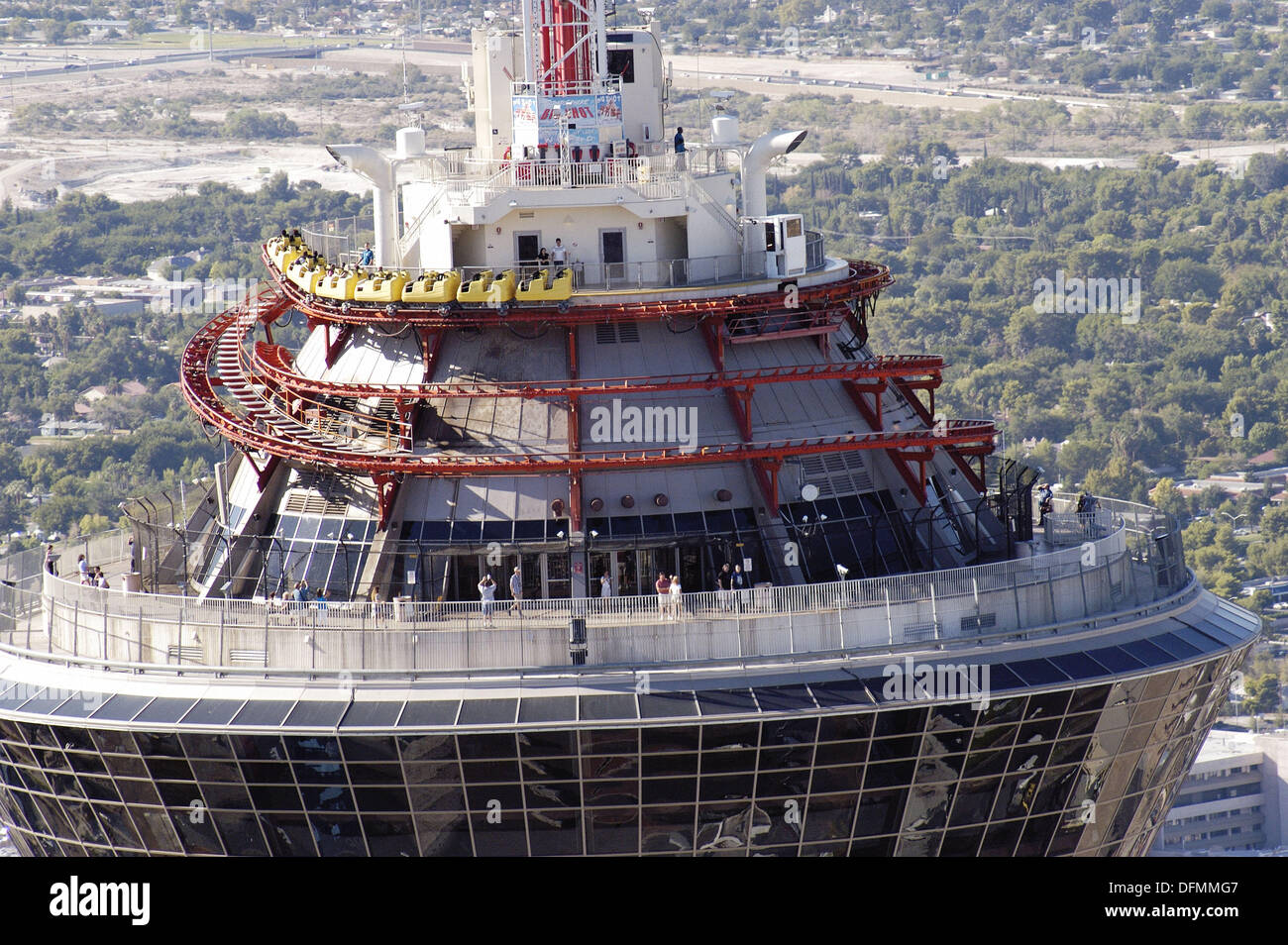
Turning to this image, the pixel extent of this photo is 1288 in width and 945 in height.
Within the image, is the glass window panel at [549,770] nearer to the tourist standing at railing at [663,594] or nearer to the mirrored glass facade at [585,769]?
the mirrored glass facade at [585,769]

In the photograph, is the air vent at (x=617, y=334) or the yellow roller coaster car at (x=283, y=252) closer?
the air vent at (x=617, y=334)

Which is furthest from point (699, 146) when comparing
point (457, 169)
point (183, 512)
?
point (183, 512)

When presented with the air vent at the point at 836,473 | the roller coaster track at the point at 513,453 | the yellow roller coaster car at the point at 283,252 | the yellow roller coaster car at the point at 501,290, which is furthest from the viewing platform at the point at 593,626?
the yellow roller coaster car at the point at 283,252

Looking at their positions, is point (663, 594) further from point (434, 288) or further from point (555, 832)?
point (434, 288)

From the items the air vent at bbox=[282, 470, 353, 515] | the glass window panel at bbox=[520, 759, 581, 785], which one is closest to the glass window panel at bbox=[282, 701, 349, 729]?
the glass window panel at bbox=[520, 759, 581, 785]

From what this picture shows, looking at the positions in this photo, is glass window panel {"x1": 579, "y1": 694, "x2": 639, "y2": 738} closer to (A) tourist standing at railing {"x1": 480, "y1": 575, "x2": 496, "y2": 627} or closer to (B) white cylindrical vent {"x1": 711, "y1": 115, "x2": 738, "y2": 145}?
(A) tourist standing at railing {"x1": 480, "y1": 575, "x2": 496, "y2": 627}

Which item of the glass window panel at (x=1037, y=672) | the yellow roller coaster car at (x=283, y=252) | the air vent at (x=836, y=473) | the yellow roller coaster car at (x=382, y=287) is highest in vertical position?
the yellow roller coaster car at (x=382, y=287)

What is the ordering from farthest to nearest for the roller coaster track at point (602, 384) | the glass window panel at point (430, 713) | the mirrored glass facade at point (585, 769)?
the roller coaster track at point (602, 384), the mirrored glass facade at point (585, 769), the glass window panel at point (430, 713)
